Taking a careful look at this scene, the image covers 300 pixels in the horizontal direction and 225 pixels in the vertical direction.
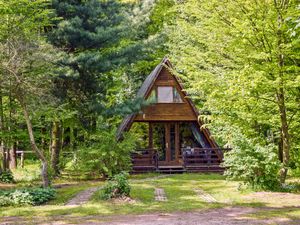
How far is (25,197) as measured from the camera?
10.2 metres

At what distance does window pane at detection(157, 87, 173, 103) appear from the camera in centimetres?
1911

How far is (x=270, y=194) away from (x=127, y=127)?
343 inches

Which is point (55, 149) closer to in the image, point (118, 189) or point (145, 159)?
point (145, 159)

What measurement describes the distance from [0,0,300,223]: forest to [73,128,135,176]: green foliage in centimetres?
4

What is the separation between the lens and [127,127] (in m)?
18.3

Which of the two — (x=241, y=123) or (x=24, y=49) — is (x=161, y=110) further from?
(x=24, y=49)

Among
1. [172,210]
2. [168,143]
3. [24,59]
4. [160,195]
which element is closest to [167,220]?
[172,210]

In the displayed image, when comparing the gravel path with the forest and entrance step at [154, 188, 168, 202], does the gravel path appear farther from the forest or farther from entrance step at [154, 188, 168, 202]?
entrance step at [154, 188, 168, 202]

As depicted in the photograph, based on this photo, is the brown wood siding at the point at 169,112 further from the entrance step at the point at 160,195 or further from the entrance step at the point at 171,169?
the entrance step at the point at 160,195

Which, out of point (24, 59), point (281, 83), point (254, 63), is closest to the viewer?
point (281, 83)

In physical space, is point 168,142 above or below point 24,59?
below

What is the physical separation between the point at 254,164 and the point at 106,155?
682 centimetres

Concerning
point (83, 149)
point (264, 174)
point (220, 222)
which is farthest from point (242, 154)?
point (83, 149)

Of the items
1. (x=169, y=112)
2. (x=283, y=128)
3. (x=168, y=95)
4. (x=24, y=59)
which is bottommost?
(x=283, y=128)
